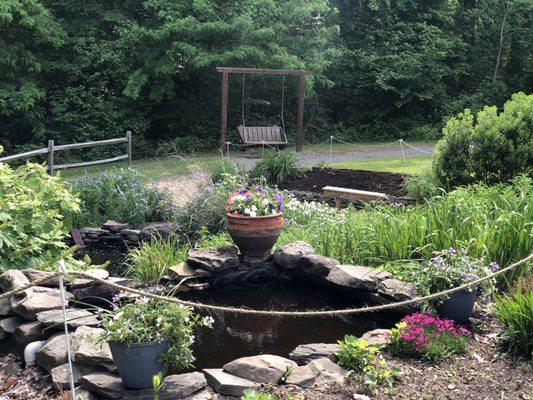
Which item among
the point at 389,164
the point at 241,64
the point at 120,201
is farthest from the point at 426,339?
the point at 241,64

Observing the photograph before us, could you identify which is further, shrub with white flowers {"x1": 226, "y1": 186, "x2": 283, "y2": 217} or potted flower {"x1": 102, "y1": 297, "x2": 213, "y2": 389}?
shrub with white flowers {"x1": 226, "y1": 186, "x2": 283, "y2": 217}

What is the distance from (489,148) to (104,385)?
582 centimetres

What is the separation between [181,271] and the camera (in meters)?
6.05

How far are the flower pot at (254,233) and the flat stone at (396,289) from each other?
126cm

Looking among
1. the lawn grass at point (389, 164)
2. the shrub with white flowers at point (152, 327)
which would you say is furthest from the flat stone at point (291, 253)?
the lawn grass at point (389, 164)

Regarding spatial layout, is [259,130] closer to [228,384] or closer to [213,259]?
[213,259]

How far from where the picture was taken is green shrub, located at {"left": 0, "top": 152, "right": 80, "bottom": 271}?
15.9ft

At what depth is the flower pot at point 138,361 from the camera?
348 centimetres

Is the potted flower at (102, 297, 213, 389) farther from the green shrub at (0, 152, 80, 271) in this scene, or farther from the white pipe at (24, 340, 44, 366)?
the green shrub at (0, 152, 80, 271)

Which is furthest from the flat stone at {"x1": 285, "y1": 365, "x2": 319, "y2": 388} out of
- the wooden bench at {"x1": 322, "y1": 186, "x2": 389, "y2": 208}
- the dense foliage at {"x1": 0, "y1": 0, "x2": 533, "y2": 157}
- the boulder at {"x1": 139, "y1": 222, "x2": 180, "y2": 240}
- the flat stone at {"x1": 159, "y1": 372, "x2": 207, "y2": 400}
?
the dense foliage at {"x1": 0, "y1": 0, "x2": 533, "y2": 157}

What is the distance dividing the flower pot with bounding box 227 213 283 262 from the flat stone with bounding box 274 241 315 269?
0.13 meters

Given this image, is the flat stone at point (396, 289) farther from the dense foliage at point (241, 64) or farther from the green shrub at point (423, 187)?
the dense foliage at point (241, 64)

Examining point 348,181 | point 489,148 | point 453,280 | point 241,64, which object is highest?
point 241,64

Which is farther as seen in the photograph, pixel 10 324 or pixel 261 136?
pixel 261 136
